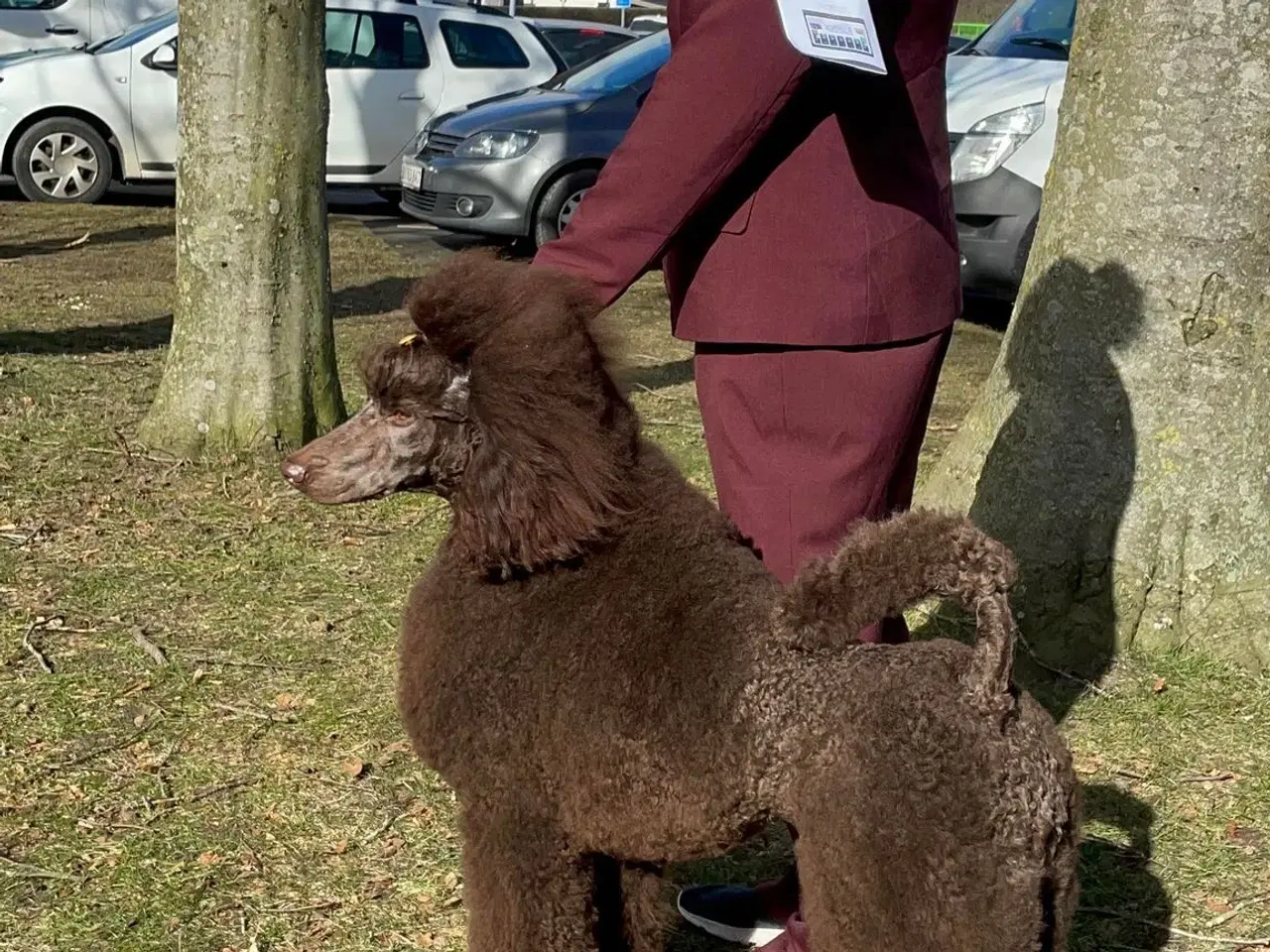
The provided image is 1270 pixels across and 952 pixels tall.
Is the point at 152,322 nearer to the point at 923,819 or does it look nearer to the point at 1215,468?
the point at 1215,468

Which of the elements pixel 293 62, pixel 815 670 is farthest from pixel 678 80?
pixel 293 62

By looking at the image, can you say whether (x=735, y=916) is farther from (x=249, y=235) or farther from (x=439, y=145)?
(x=439, y=145)

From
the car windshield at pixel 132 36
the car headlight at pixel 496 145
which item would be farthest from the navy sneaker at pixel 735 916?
the car windshield at pixel 132 36

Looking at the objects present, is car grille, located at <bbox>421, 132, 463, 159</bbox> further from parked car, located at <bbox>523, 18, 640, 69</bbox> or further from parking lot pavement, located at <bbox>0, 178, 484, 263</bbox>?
parked car, located at <bbox>523, 18, 640, 69</bbox>

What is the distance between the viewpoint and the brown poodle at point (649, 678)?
2.26 meters

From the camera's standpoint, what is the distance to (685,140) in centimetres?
244

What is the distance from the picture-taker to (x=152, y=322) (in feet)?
27.9

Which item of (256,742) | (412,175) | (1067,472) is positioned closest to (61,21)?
(412,175)

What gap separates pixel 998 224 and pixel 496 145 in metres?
3.98

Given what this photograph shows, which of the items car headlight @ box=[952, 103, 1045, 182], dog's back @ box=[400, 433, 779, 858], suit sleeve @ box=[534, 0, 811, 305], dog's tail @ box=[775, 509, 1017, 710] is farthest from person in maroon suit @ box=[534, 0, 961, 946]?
car headlight @ box=[952, 103, 1045, 182]

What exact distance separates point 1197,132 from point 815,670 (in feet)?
8.83

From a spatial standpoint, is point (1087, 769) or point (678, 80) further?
point (1087, 769)

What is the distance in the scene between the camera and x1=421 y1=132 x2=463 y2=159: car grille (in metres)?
11.1

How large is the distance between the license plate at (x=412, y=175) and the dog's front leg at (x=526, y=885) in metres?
9.28
